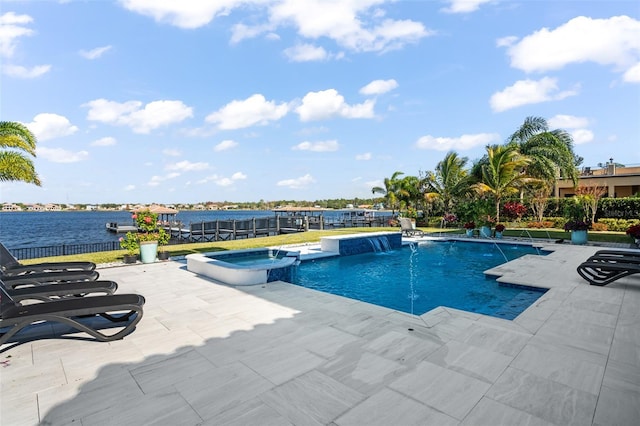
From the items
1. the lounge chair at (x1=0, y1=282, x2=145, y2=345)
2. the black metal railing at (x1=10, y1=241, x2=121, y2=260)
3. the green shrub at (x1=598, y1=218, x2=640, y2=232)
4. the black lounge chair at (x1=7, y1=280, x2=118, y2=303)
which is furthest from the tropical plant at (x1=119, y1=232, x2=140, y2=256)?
the green shrub at (x1=598, y1=218, x2=640, y2=232)

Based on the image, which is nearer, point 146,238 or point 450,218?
point 146,238

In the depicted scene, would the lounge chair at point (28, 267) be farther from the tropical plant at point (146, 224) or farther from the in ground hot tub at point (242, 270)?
the tropical plant at point (146, 224)

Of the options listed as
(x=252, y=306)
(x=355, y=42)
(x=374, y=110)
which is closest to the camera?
(x=252, y=306)

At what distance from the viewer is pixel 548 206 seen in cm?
2216

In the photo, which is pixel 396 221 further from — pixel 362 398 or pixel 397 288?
pixel 362 398

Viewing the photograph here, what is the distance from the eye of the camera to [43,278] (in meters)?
5.54

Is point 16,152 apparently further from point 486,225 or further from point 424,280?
point 486,225

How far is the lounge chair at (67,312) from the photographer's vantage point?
3496 millimetres

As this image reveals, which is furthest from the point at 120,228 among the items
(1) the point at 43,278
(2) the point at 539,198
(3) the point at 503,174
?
(2) the point at 539,198

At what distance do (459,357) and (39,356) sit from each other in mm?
4711

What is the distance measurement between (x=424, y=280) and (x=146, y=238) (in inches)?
325

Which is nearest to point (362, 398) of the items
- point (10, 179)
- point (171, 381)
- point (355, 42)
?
point (171, 381)

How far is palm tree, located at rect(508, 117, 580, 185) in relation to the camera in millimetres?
19500

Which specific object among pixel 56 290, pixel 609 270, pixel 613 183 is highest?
pixel 613 183
